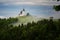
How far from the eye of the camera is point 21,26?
2225mm

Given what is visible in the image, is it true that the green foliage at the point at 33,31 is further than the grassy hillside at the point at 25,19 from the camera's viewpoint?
No

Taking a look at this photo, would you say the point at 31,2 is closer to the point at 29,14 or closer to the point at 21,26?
the point at 29,14

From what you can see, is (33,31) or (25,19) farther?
(25,19)

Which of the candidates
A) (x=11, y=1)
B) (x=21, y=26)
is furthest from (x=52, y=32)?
(x=11, y=1)

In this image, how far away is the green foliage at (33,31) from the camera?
2.11 m

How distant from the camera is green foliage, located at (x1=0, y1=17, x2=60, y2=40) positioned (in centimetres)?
211

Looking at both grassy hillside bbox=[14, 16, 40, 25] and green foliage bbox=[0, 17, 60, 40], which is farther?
grassy hillside bbox=[14, 16, 40, 25]

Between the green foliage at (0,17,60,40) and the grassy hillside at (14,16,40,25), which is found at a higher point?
the grassy hillside at (14,16,40,25)

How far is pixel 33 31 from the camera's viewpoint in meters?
2.15

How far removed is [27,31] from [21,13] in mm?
318

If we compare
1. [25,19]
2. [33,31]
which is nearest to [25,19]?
[25,19]

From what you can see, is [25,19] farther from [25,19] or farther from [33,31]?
[33,31]

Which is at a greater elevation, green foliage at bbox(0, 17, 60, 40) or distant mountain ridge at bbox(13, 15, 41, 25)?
distant mountain ridge at bbox(13, 15, 41, 25)

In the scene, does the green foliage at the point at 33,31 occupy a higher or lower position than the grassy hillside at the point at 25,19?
lower
